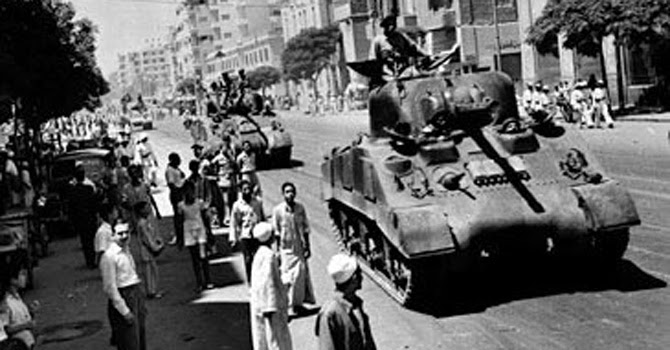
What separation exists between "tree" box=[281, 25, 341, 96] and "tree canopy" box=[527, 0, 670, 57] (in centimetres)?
4926

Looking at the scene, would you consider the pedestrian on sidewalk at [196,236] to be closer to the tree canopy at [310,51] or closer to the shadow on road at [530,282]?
the shadow on road at [530,282]

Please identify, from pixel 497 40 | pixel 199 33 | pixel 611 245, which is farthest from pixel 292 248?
pixel 199 33

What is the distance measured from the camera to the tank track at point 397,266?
32.1 ft

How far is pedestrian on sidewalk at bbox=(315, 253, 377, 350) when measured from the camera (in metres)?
5.48

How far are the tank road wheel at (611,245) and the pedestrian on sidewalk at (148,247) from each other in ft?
17.9

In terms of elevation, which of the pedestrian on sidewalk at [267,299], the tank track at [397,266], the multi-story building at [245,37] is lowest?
the tank track at [397,266]

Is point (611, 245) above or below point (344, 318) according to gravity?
below

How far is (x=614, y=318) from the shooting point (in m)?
8.77

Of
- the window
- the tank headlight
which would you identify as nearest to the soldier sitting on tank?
the tank headlight

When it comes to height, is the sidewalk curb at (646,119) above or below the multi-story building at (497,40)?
below

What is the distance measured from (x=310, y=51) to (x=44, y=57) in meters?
57.1

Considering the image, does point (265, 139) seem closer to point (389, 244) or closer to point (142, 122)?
point (389, 244)

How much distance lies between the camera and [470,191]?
391 inches

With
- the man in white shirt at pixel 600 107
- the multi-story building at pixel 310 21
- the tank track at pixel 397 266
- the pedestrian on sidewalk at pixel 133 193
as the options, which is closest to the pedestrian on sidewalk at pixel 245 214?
the tank track at pixel 397 266
